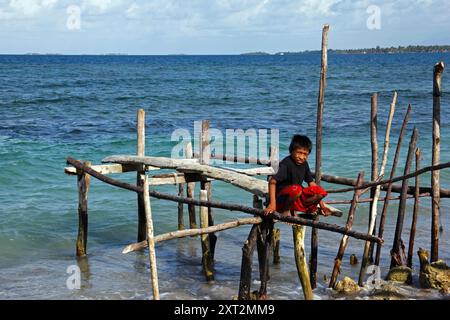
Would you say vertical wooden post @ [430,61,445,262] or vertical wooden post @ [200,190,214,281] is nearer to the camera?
vertical wooden post @ [430,61,445,262]

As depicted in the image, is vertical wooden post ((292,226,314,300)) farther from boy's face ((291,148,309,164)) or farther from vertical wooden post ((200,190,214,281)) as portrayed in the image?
vertical wooden post ((200,190,214,281))

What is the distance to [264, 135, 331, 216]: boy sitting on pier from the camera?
7.07m

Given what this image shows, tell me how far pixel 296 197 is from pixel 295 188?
→ 9 centimetres

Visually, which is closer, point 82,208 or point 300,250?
point 300,250

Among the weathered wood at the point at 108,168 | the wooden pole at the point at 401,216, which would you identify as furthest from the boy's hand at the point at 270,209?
the weathered wood at the point at 108,168

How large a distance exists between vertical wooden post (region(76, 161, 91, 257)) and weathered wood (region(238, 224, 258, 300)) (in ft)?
10.5

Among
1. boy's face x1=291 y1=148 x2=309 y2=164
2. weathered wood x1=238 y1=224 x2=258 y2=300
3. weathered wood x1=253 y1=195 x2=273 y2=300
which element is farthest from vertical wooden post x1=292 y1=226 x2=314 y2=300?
boy's face x1=291 y1=148 x2=309 y2=164

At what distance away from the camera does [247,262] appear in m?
7.45

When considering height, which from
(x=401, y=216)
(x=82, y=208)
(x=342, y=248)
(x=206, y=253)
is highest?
(x=401, y=216)

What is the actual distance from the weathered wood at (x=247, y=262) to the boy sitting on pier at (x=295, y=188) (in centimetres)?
40

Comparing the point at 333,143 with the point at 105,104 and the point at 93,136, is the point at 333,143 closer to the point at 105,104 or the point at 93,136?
the point at 93,136

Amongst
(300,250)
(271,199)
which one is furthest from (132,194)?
(271,199)

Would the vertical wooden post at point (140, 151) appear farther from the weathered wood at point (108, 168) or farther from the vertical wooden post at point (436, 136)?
the vertical wooden post at point (436, 136)

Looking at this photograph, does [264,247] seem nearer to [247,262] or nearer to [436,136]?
[247,262]
